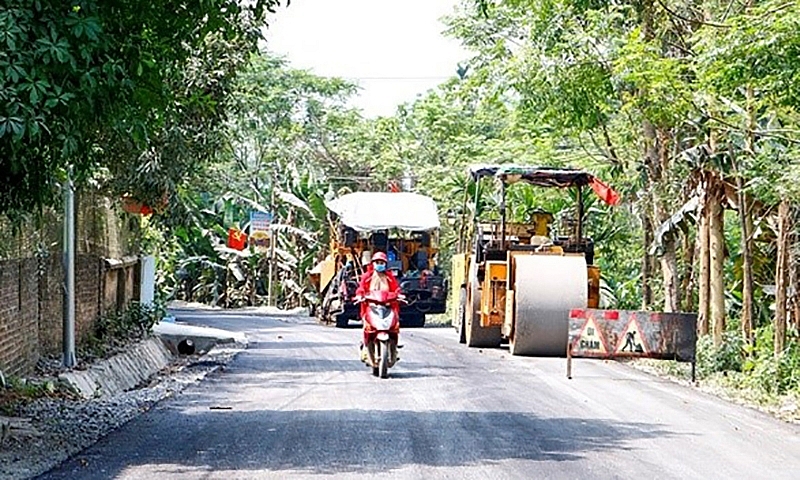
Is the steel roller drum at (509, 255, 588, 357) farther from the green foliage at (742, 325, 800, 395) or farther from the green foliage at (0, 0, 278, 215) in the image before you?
the green foliage at (0, 0, 278, 215)

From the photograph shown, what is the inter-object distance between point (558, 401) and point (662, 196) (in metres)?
8.88

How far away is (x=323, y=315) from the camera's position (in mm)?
37656

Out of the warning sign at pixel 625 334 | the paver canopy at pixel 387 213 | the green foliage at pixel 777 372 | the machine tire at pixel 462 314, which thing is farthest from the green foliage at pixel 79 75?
the paver canopy at pixel 387 213

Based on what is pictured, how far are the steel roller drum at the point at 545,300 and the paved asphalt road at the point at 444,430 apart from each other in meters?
1.49

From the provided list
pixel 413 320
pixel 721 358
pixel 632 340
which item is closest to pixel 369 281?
pixel 632 340

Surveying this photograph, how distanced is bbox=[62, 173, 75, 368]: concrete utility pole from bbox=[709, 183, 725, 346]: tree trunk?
398 inches

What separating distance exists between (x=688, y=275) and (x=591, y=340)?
9.17 meters

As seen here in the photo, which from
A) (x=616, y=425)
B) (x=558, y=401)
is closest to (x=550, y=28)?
(x=558, y=401)

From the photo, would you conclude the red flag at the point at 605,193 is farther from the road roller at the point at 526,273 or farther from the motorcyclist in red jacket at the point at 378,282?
the motorcyclist in red jacket at the point at 378,282

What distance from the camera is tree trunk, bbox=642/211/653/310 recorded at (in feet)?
88.4

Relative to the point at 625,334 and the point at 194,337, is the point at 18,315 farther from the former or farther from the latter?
the point at 194,337

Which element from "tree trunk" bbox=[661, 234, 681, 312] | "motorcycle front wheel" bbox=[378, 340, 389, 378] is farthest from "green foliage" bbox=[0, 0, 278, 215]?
"tree trunk" bbox=[661, 234, 681, 312]

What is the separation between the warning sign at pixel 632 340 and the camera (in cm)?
1859

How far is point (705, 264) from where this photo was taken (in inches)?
867
